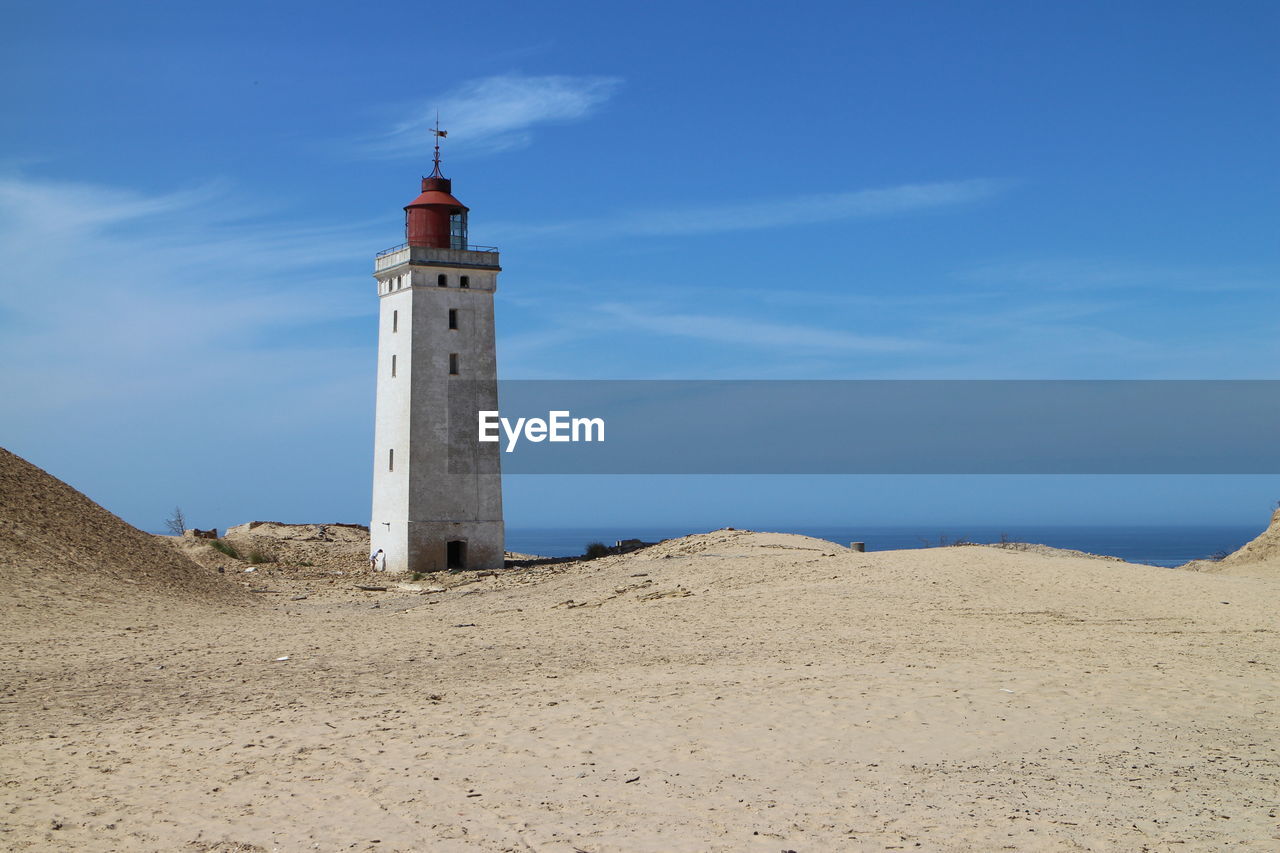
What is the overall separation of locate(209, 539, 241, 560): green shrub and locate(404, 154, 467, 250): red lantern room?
10676 mm

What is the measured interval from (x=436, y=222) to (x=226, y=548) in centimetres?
1169

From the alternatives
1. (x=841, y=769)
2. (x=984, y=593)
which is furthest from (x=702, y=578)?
(x=841, y=769)

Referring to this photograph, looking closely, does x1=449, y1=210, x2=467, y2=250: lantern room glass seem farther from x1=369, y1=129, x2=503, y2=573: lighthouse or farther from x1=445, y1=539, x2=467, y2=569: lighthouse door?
x1=445, y1=539, x2=467, y2=569: lighthouse door

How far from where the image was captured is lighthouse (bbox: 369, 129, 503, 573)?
113 ft

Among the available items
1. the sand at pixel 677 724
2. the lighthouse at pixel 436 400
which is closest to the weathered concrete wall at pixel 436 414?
the lighthouse at pixel 436 400

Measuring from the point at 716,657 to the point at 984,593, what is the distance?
6.56 m

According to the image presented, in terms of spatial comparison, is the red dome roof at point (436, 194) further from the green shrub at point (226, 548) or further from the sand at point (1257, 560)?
the sand at point (1257, 560)

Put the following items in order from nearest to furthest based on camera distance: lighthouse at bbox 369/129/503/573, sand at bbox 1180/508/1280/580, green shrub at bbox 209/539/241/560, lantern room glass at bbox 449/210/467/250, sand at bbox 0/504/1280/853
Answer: sand at bbox 0/504/1280/853 → sand at bbox 1180/508/1280/580 → lighthouse at bbox 369/129/503/573 → lantern room glass at bbox 449/210/467/250 → green shrub at bbox 209/539/241/560

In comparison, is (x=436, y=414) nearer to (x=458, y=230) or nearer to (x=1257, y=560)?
(x=458, y=230)

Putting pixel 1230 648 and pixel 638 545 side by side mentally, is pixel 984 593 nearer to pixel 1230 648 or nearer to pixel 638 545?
pixel 1230 648

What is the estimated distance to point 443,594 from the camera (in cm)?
2759

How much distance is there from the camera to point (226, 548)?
36.4 meters

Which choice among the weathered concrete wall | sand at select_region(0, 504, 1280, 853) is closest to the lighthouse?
the weathered concrete wall

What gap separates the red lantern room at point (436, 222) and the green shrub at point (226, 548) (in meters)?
10.7
